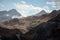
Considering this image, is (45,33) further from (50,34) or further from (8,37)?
(8,37)

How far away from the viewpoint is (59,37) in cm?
9550

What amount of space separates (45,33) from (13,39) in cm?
2951

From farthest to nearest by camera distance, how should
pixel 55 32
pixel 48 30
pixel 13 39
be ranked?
pixel 13 39 < pixel 48 30 < pixel 55 32

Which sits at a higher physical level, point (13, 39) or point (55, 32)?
Result: point (13, 39)

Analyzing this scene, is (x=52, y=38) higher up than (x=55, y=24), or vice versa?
(x=55, y=24)

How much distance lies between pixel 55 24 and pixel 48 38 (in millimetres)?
15133

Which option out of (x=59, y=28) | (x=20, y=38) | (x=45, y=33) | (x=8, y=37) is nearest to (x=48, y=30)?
(x=45, y=33)

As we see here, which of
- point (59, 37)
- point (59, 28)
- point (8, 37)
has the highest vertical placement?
point (8, 37)

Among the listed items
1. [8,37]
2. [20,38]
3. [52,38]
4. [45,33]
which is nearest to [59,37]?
[52,38]

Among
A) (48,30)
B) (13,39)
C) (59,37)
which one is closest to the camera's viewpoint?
(59,37)

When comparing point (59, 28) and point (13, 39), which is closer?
point (59, 28)

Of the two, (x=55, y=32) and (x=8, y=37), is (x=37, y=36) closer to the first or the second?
(x=55, y=32)

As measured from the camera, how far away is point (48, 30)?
108438 millimetres

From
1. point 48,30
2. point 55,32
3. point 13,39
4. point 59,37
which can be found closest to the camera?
point 59,37
